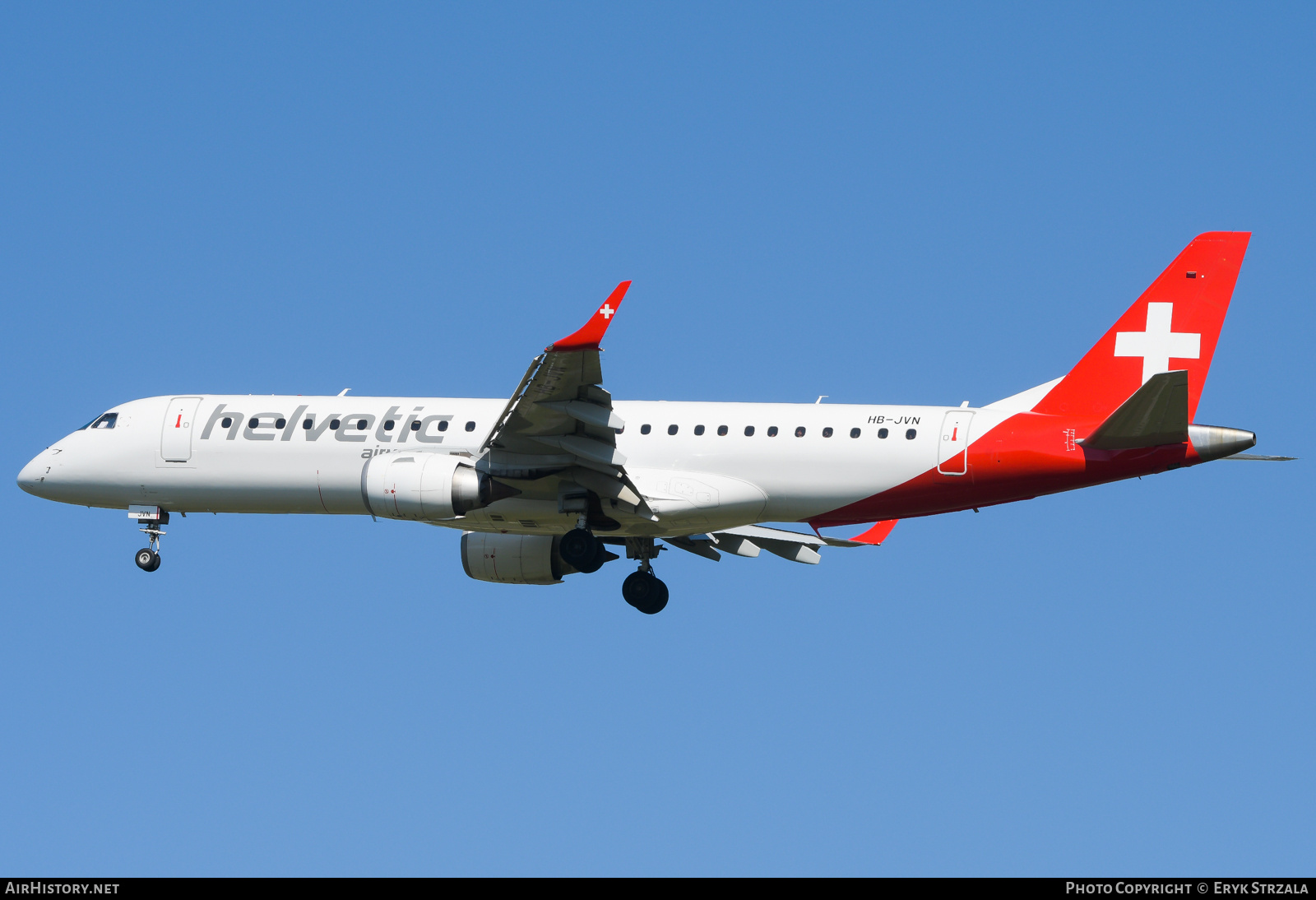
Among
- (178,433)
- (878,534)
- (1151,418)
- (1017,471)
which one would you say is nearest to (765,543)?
(878,534)

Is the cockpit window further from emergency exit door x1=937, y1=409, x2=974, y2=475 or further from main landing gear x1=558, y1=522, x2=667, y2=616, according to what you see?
emergency exit door x1=937, y1=409, x2=974, y2=475

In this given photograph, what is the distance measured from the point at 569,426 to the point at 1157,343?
1266cm

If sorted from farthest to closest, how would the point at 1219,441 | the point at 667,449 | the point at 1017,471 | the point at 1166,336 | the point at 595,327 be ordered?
1. the point at 667,449
2. the point at 1017,471
3. the point at 1166,336
4. the point at 1219,441
5. the point at 595,327

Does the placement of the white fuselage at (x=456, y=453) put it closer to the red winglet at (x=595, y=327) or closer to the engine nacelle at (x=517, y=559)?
the engine nacelle at (x=517, y=559)

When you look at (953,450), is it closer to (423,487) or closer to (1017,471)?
(1017,471)

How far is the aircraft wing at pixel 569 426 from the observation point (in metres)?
30.3

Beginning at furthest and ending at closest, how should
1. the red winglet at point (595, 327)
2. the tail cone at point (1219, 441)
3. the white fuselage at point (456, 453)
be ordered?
the white fuselage at point (456, 453)
the tail cone at point (1219, 441)
the red winglet at point (595, 327)

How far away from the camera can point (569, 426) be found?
33156 mm

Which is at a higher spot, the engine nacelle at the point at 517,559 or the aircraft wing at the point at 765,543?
the aircraft wing at the point at 765,543

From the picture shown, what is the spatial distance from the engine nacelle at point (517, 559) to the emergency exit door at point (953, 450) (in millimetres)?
9948

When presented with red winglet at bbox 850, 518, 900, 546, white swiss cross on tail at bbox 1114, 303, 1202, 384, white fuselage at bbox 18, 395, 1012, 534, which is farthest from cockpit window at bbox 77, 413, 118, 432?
white swiss cross on tail at bbox 1114, 303, 1202, 384

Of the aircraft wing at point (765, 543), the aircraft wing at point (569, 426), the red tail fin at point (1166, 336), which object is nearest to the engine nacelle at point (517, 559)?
the aircraft wing at point (765, 543)

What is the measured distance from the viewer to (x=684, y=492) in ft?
114

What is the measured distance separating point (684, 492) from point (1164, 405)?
10242mm
